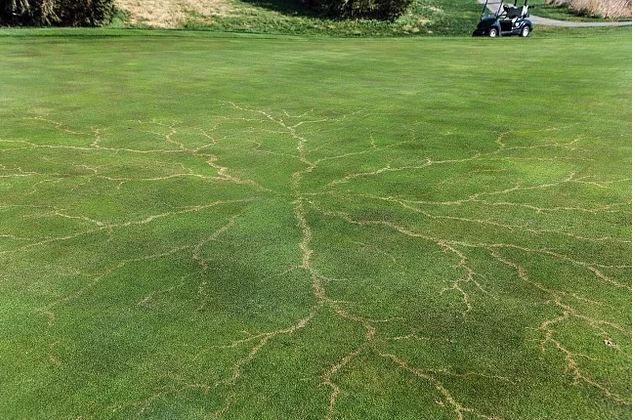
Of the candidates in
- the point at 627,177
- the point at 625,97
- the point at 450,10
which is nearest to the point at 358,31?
the point at 450,10

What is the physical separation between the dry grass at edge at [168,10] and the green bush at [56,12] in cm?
121

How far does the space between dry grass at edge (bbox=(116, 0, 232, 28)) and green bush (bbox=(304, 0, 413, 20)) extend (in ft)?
14.2

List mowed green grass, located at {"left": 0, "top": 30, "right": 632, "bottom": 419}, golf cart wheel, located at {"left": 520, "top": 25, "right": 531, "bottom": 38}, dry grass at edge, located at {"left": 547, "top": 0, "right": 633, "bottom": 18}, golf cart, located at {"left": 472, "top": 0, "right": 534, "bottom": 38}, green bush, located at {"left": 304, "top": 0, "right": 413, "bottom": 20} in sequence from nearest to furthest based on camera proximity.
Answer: mowed green grass, located at {"left": 0, "top": 30, "right": 632, "bottom": 419} < golf cart, located at {"left": 472, "top": 0, "right": 534, "bottom": 38} < golf cart wheel, located at {"left": 520, "top": 25, "right": 531, "bottom": 38} < green bush, located at {"left": 304, "top": 0, "right": 413, "bottom": 20} < dry grass at edge, located at {"left": 547, "top": 0, "right": 633, "bottom": 18}

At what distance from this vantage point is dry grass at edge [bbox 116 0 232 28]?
24.6 meters

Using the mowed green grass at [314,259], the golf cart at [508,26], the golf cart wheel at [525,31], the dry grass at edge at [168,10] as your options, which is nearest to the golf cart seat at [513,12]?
the golf cart at [508,26]

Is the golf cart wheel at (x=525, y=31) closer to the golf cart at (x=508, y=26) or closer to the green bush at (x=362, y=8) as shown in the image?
the golf cart at (x=508, y=26)

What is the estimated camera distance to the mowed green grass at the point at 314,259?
3025 millimetres

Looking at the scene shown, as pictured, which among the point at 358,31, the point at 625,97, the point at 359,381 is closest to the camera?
the point at 359,381

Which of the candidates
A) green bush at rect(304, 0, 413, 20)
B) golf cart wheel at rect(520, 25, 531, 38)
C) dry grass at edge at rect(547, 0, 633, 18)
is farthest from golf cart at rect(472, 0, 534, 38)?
dry grass at edge at rect(547, 0, 633, 18)

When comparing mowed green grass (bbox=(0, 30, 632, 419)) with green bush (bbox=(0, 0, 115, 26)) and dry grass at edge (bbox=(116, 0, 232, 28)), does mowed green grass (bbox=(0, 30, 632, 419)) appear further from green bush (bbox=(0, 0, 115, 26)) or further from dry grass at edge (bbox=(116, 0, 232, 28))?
dry grass at edge (bbox=(116, 0, 232, 28))

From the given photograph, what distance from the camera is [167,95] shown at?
9.86m

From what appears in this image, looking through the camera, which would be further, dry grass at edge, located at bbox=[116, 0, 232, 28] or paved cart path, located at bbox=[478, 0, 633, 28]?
paved cart path, located at bbox=[478, 0, 633, 28]

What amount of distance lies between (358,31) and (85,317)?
24614 mm

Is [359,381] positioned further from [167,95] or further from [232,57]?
[232,57]
